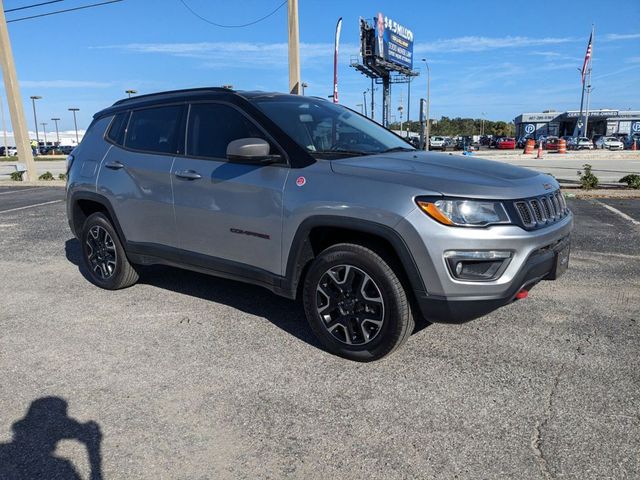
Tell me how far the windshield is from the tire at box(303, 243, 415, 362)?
80 centimetres

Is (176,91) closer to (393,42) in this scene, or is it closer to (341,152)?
(341,152)

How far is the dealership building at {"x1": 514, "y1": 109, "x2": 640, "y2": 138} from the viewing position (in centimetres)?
7369

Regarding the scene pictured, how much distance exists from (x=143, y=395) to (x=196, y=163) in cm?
183

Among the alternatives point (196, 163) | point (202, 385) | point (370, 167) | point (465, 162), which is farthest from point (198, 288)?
point (465, 162)

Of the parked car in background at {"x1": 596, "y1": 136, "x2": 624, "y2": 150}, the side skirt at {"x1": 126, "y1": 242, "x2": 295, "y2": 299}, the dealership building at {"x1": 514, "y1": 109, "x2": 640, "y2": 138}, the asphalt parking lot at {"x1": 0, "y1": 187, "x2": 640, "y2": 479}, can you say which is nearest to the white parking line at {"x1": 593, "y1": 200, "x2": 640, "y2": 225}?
the asphalt parking lot at {"x1": 0, "y1": 187, "x2": 640, "y2": 479}

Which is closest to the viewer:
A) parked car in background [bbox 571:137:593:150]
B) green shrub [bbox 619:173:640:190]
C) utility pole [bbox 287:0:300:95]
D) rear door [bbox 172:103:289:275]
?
rear door [bbox 172:103:289:275]

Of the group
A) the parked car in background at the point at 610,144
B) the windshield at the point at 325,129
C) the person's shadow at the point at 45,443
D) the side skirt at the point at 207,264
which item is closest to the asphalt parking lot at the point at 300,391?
the person's shadow at the point at 45,443

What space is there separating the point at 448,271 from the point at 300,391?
3.68 ft

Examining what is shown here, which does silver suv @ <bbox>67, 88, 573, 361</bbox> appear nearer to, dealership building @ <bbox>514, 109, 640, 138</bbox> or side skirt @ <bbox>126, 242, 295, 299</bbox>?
side skirt @ <bbox>126, 242, 295, 299</bbox>

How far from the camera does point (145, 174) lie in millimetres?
4438

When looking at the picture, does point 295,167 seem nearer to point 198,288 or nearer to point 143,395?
point 143,395

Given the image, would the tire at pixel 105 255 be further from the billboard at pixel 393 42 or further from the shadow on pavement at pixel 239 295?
the billboard at pixel 393 42

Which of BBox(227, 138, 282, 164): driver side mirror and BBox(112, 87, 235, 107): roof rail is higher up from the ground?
BBox(112, 87, 235, 107): roof rail

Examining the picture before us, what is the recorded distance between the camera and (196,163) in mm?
4074
